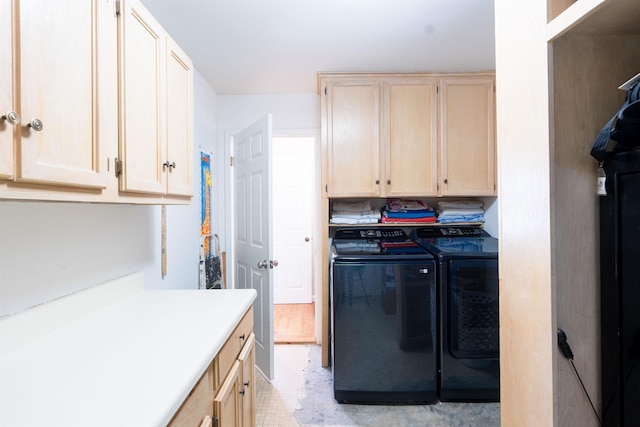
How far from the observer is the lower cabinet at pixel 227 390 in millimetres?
840

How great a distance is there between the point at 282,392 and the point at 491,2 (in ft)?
8.75

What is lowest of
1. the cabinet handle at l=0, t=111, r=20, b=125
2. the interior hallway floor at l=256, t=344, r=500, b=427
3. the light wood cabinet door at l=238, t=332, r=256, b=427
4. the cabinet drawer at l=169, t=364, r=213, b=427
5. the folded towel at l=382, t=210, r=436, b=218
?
the interior hallway floor at l=256, t=344, r=500, b=427

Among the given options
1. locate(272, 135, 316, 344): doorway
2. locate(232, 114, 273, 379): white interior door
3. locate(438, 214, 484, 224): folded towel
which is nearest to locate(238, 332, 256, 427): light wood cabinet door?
locate(232, 114, 273, 379): white interior door

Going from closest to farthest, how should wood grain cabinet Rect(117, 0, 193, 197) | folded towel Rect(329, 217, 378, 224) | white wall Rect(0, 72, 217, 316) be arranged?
white wall Rect(0, 72, 217, 316) < wood grain cabinet Rect(117, 0, 193, 197) < folded towel Rect(329, 217, 378, 224)

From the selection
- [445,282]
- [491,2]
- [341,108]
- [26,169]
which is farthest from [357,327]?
[491,2]

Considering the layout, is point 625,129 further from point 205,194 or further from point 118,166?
point 205,194

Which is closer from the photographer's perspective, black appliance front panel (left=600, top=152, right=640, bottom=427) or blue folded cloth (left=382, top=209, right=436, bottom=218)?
black appliance front panel (left=600, top=152, right=640, bottom=427)

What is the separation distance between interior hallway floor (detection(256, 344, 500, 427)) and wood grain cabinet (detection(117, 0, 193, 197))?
1491 mm

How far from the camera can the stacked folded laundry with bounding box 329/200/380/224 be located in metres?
2.38

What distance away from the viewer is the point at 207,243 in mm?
2455

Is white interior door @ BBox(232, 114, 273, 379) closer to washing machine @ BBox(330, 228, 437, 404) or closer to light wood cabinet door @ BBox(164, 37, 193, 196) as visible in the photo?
washing machine @ BBox(330, 228, 437, 404)

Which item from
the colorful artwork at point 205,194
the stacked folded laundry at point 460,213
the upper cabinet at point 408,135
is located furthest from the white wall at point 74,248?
the stacked folded laundry at point 460,213

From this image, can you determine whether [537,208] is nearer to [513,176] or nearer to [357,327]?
[513,176]

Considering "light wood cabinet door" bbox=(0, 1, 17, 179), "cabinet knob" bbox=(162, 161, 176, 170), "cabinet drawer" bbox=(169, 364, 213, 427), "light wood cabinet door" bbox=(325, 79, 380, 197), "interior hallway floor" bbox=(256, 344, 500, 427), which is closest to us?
"light wood cabinet door" bbox=(0, 1, 17, 179)
